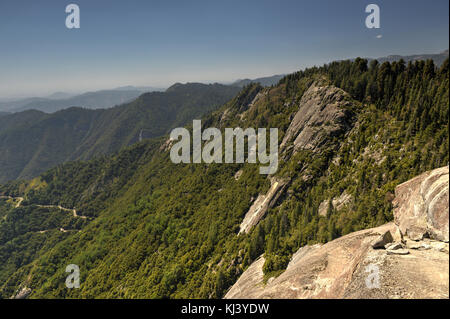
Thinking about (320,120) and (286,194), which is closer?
(286,194)

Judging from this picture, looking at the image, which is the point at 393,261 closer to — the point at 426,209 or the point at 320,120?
the point at 426,209

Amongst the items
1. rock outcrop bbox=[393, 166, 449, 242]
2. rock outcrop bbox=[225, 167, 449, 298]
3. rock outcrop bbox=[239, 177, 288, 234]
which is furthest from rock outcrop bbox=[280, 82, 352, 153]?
rock outcrop bbox=[393, 166, 449, 242]

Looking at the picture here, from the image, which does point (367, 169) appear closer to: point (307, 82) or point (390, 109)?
point (390, 109)

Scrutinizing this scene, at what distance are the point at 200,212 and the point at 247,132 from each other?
50183 millimetres

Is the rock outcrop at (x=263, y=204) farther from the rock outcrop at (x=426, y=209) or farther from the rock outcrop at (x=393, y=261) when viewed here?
the rock outcrop at (x=426, y=209)

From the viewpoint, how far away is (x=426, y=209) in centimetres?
2402

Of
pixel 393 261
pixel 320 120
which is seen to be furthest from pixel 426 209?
pixel 320 120

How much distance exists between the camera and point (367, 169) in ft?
145

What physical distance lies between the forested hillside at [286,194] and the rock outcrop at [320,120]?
38 cm

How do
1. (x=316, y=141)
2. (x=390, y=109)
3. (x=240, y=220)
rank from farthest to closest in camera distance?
(x=240, y=220), (x=316, y=141), (x=390, y=109)

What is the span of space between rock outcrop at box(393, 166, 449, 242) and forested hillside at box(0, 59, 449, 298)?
486 cm

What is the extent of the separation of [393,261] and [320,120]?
5342cm

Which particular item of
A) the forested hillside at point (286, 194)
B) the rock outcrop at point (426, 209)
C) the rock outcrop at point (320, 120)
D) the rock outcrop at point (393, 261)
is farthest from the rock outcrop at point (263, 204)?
the rock outcrop at point (426, 209)
